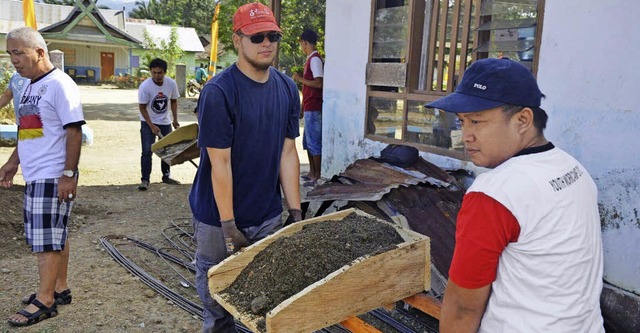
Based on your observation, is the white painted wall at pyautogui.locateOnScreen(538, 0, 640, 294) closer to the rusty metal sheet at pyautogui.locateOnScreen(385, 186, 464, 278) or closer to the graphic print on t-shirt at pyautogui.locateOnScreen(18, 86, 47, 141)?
the rusty metal sheet at pyautogui.locateOnScreen(385, 186, 464, 278)

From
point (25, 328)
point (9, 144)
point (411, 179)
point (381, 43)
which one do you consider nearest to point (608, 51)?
point (411, 179)

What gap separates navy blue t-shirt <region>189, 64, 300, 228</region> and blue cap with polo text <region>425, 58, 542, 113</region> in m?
1.38

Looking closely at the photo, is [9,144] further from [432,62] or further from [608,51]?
[608,51]

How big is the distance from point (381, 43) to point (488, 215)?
5.05 meters

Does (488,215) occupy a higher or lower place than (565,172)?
lower

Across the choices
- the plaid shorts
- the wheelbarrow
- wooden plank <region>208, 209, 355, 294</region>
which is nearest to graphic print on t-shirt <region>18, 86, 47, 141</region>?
the plaid shorts

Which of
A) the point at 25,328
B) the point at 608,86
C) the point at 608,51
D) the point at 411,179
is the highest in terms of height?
the point at 608,51

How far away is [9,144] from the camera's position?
36.4 ft

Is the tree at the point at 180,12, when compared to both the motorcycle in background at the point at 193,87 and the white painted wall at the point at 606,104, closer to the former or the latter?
the motorcycle in background at the point at 193,87

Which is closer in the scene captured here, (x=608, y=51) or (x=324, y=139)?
(x=608, y=51)

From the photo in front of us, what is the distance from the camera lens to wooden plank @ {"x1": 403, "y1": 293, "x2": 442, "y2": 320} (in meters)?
2.07

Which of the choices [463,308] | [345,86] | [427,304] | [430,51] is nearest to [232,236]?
[427,304]

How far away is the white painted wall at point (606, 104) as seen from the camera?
3.72m

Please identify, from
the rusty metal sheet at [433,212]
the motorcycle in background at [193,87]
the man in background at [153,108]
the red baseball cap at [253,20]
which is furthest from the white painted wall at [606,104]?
the motorcycle in background at [193,87]
